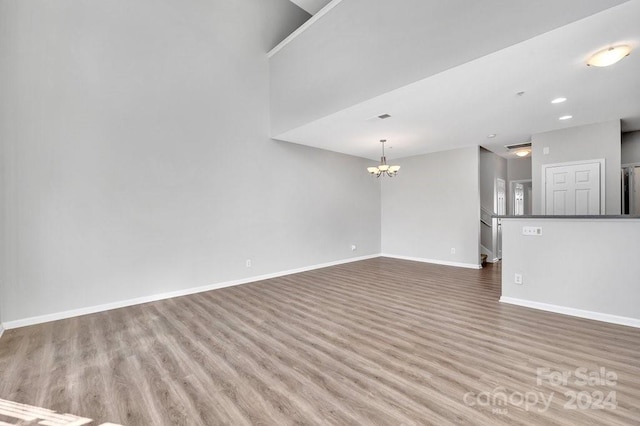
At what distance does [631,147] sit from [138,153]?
29.0ft

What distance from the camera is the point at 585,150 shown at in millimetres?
4793

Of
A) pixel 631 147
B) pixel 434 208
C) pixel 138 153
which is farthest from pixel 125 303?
pixel 631 147

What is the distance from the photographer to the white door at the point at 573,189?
15.4ft

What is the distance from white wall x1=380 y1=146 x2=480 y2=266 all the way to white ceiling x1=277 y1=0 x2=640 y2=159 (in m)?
0.81

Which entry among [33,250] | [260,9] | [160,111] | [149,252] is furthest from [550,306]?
[260,9]

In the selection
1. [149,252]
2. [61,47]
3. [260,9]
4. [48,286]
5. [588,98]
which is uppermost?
[260,9]

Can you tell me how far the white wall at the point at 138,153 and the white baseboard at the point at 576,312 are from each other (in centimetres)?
394

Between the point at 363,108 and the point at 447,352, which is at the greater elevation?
the point at 363,108

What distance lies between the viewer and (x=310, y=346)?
8.61 ft

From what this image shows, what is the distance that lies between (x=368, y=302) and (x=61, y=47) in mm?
5324

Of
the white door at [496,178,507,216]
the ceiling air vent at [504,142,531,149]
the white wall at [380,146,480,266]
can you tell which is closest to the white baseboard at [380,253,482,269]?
the white wall at [380,146,480,266]

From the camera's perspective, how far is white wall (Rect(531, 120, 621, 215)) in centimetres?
451

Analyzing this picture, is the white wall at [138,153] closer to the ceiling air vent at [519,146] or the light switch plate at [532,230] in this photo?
the light switch plate at [532,230]

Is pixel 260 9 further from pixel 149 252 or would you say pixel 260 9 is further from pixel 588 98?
pixel 588 98
